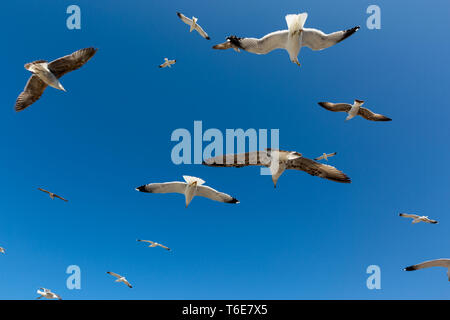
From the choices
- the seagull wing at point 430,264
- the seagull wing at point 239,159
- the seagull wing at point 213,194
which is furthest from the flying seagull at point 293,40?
the seagull wing at point 430,264

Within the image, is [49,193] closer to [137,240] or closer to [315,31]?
[137,240]

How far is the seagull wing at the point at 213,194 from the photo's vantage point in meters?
10.2

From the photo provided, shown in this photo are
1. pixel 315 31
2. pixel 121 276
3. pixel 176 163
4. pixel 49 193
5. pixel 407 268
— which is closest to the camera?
pixel 315 31

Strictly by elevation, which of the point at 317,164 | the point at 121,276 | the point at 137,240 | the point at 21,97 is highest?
the point at 21,97

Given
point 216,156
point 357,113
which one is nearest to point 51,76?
point 216,156

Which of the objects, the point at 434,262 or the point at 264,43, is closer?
the point at 264,43

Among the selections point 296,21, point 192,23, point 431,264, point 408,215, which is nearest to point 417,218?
point 408,215

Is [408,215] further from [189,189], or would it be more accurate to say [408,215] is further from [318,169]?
[189,189]

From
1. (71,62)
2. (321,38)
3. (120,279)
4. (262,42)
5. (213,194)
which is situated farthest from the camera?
(120,279)

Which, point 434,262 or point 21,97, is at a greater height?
point 21,97

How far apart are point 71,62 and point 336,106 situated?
806 centimetres

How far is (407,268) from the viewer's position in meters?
12.1

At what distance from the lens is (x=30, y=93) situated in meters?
10.6

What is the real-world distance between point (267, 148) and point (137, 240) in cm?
798
